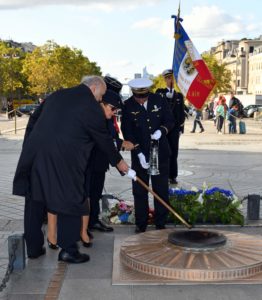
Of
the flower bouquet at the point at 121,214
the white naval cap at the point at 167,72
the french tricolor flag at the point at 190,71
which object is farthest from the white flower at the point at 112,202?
the white naval cap at the point at 167,72

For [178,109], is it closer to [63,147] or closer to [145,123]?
[145,123]

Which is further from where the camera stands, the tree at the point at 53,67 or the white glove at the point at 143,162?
the tree at the point at 53,67

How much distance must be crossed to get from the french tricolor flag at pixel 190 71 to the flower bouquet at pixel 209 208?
1709 millimetres

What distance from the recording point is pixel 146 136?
5961 millimetres

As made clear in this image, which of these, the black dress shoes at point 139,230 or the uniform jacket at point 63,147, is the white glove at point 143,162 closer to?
the black dress shoes at point 139,230

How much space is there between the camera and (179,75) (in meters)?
7.62

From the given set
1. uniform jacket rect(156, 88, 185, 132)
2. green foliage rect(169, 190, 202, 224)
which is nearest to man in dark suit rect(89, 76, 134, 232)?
green foliage rect(169, 190, 202, 224)

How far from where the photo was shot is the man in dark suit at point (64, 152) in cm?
461

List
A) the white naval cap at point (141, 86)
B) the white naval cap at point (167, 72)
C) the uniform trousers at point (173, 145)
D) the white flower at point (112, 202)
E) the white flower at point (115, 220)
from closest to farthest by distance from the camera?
the white naval cap at point (141, 86) < the white flower at point (115, 220) < the white flower at point (112, 202) < the white naval cap at point (167, 72) < the uniform trousers at point (173, 145)

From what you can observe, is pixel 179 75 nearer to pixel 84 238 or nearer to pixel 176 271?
pixel 84 238

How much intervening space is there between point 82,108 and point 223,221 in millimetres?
2619

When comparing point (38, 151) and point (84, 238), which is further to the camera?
point (84, 238)

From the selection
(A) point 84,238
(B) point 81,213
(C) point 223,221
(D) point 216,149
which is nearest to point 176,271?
(B) point 81,213

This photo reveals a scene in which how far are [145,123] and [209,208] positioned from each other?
135cm
